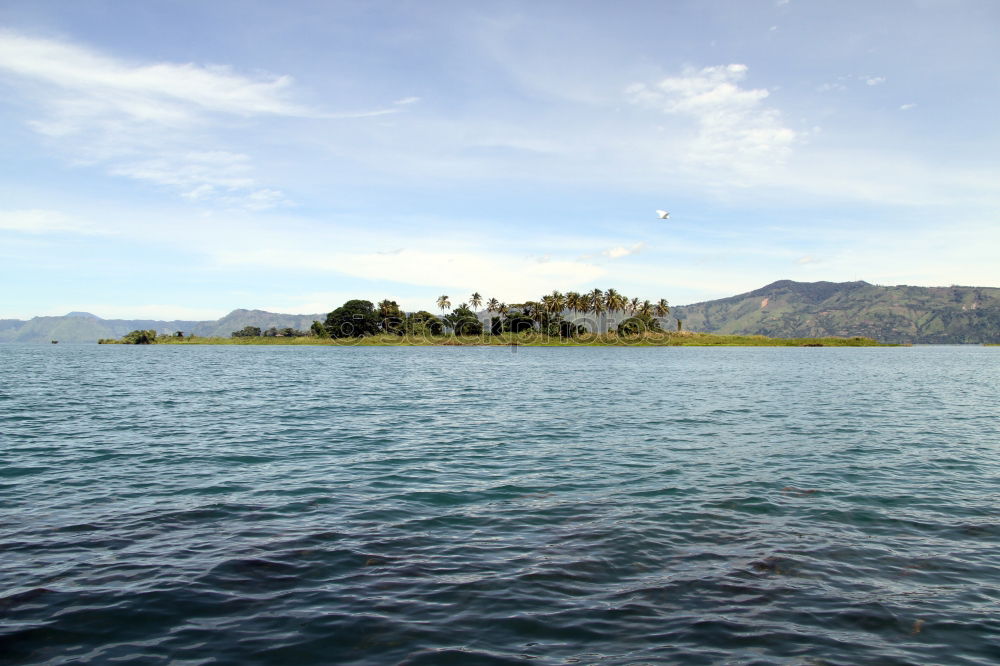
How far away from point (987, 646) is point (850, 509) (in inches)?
381

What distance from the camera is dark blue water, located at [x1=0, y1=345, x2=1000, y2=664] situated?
36.8ft

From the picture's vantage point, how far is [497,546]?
16.4m

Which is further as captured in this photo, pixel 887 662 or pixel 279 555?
pixel 279 555

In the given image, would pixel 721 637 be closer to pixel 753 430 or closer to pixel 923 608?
pixel 923 608

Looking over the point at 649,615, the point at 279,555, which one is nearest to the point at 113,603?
the point at 279,555

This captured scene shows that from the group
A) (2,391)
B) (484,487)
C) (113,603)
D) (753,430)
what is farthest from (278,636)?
(2,391)

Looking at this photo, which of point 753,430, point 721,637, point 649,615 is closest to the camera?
point 721,637

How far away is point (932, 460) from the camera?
96.0ft

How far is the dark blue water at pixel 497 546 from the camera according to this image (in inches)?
441

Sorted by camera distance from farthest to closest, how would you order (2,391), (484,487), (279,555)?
(2,391) → (484,487) → (279,555)

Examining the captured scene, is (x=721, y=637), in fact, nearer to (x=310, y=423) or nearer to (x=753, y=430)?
(x=753, y=430)

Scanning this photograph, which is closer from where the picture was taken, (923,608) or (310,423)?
(923,608)

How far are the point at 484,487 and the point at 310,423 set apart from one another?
21979mm

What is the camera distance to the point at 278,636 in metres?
11.2
